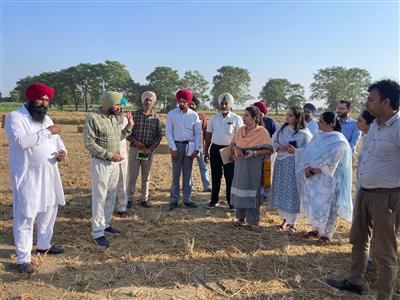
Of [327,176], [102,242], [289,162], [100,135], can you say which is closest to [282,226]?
[289,162]

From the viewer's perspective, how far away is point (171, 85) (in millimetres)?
77750

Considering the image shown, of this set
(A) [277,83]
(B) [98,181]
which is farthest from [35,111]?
(A) [277,83]

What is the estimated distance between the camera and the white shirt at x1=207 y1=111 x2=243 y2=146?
617 cm

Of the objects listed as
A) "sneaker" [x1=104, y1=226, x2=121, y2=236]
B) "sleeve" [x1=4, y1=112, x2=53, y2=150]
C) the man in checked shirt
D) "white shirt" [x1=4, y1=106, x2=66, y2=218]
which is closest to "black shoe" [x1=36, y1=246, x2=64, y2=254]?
"white shirt" [x1=4, y1=106, x2=66, y2=218]

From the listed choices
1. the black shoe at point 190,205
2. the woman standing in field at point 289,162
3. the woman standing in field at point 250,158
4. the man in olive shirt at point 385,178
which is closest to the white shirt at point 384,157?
the man in olive shirt at point 385,178

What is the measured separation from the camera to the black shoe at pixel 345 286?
367 centimetres

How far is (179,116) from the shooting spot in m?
6.25

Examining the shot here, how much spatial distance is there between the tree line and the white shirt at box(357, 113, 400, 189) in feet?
199

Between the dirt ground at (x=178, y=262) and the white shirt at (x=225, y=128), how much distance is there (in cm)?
125

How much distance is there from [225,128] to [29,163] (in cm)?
324

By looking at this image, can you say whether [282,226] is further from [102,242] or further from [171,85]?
[171,85]

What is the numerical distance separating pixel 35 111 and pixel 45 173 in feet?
2.31

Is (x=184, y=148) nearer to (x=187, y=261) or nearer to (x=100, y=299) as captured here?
(x=187, y=261)

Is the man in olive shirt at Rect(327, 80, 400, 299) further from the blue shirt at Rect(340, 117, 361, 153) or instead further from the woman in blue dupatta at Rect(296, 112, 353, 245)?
the blue shirt at Rect(340, 117, 361, 153)
